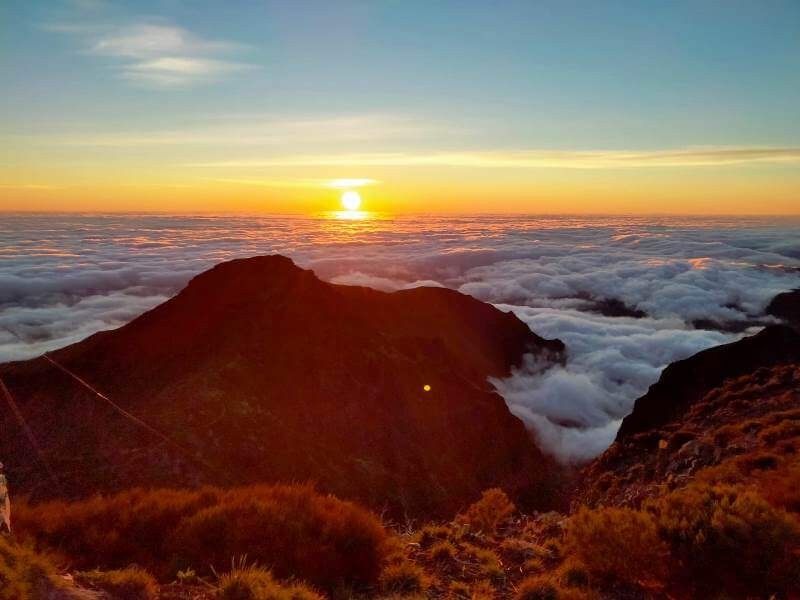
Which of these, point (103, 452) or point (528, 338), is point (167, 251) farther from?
point (103, 452)

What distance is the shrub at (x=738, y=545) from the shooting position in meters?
7.12

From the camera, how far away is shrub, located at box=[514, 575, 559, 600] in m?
7.39

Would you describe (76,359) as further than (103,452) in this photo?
Yes

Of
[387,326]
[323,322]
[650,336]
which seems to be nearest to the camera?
[323,322]

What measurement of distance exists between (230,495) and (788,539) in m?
9.21

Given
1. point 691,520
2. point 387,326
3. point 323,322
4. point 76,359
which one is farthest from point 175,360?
point 691,520

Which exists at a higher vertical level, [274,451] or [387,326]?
[387,326]

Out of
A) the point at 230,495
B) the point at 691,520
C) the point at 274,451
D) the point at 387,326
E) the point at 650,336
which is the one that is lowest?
the point at 650,336

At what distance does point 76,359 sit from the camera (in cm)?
3108

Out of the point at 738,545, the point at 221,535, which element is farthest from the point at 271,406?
the point at 738,545

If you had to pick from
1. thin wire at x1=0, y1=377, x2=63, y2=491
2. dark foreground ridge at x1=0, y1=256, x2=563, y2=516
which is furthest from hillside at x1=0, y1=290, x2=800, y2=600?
thin wire at x1=0, y1=377, x2=63, y2=491

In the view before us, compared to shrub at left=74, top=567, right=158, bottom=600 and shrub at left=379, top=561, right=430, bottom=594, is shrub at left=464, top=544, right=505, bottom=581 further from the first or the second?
shrub at left=74, top=567, right=158, bottom=600

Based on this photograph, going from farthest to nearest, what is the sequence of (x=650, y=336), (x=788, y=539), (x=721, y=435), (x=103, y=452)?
(x=650, y=336) < (x=103, y=452) < (x=721, y=435) < (x=788, y=539)

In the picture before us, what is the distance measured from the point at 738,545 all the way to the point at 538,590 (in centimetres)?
286
